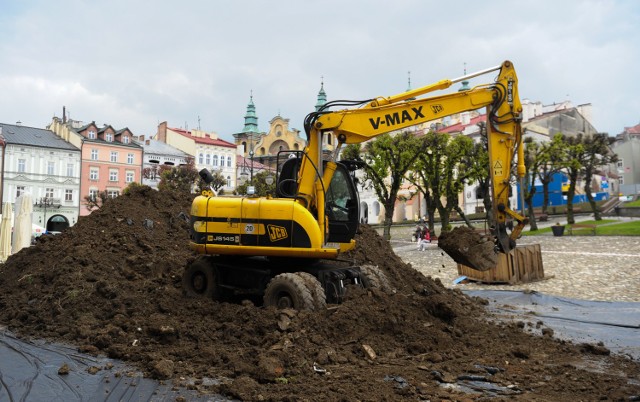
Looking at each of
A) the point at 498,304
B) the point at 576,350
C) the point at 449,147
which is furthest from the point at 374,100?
the point at 449,147

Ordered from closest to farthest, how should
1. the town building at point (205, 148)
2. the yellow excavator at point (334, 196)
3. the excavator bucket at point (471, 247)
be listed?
the yellow excavator at point (334, 196) < the excavator bucket at point (471, 247) < the town building at point (205, 148)

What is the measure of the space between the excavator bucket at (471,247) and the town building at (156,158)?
49.0 meters

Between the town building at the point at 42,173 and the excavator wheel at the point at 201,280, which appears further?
the town building at the point at 42,173

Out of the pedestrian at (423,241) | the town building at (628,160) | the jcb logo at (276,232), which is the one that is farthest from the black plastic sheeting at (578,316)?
the town building at (628,160)

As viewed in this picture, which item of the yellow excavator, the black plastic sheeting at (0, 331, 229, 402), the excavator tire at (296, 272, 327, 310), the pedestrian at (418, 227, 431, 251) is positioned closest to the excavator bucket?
the yellow excavator

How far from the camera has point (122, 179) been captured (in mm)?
55562

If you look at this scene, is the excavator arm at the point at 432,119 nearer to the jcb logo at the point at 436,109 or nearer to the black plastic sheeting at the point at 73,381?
the jcb logo at the point at 436,109

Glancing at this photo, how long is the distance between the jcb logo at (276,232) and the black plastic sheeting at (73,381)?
115 inches

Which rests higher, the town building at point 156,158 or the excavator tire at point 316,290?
the town building at point 156,158

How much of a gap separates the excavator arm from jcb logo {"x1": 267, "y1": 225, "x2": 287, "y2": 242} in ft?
2.03

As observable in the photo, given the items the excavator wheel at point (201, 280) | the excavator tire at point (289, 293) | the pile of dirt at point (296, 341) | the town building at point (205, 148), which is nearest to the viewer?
the pile of dirt at point (296, 341)

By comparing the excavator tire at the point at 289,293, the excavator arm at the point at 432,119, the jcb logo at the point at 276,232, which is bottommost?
the excavator tire at the point at 289,293

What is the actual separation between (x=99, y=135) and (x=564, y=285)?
51.0 m

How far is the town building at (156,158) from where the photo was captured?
182 ft
